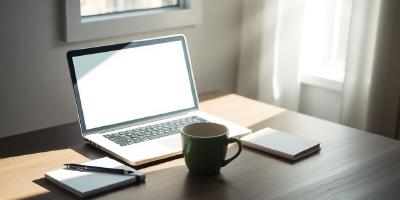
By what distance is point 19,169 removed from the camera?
157cm

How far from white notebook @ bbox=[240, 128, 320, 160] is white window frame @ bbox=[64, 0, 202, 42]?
0.59 meters

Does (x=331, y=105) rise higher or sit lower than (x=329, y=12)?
lower

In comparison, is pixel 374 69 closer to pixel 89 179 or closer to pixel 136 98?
pixel 136 98

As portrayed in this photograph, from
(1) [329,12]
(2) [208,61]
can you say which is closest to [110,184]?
(2) [208,61]

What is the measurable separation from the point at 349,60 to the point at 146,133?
779 mm

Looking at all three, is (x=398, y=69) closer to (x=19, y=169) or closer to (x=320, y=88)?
(x=320, y=88)

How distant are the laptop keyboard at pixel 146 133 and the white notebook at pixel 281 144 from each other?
0.19 metres

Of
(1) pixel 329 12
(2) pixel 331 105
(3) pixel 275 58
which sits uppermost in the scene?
(1) pixel 329 12

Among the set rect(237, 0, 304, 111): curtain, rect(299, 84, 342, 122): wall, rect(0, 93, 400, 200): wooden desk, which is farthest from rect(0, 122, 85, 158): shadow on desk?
rect(299, 84, 342, 122): wall

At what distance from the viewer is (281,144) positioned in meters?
1.72

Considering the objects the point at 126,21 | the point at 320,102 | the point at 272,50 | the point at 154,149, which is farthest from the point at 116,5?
the point at 320,102

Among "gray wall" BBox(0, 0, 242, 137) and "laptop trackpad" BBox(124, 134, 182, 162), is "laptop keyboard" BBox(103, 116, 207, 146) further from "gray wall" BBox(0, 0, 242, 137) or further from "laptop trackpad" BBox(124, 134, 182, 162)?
"gray wall" BBox(0, 0, 242, 137)

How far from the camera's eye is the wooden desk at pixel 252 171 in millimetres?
1464

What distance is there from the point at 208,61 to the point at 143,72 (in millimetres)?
601
